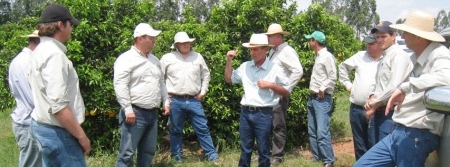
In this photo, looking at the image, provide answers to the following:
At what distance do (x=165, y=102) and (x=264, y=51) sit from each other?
1377 mm

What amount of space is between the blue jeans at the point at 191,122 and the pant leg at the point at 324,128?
143cm

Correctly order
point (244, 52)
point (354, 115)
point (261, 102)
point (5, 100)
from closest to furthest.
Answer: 1. point (261, 102)
2. point (354, 115)
3. point (5, 100)
4. point (244, 52)

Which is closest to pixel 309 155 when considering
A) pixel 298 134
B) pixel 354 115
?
pixel 298 134

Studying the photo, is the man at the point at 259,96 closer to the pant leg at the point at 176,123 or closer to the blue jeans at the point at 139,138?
the blue jeans at the point at 139,138

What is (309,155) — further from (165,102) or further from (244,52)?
(165,102)

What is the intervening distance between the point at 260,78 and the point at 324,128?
1.51 m

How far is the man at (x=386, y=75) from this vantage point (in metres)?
4.37

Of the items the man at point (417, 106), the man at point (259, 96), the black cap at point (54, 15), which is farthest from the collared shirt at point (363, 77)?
the black cap at point (54, 15)

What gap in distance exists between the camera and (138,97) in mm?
5133

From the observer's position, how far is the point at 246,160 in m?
5.39

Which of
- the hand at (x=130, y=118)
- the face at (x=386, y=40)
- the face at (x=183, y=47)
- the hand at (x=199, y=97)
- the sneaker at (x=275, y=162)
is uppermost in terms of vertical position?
the face at (x=386, y=40)

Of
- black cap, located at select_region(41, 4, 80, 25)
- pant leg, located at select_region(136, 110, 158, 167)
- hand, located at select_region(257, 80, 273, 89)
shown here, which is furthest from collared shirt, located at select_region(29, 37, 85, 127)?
hand, located at select_region(257, 80, 273, 89)

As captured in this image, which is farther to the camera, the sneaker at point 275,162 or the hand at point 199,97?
the hand at point 199,97

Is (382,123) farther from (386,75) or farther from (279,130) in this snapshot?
(279,130)
